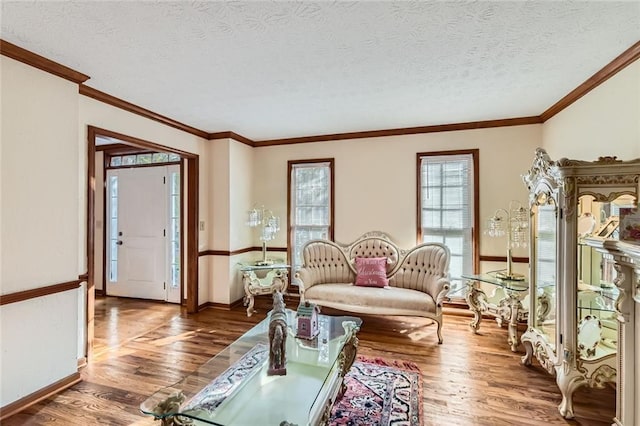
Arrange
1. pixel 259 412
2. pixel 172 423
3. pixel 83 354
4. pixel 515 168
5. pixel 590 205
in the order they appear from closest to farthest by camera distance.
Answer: pixel 172 423
pixel 259 412
pixel 590 205
pixel 83 354
pixel 515 168

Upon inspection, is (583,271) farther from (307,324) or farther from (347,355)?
(307,324)

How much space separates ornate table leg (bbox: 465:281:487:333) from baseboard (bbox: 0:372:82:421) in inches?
152

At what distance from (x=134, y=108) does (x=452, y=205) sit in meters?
4.00

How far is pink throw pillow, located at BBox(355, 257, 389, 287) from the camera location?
150 inches

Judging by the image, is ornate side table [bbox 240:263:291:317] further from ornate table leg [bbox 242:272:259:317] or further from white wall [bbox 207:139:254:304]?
white wall [bbox 207:139:254:304]

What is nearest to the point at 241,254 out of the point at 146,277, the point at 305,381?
the point at 146,277

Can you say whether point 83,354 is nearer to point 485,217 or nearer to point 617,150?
point 485,217

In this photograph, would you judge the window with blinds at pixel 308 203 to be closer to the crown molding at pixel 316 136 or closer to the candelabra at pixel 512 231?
the crown molding at pixel 316 136

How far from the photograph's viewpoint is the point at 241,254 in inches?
183

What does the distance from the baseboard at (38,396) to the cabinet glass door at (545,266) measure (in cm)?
379

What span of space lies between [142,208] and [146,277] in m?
1.11

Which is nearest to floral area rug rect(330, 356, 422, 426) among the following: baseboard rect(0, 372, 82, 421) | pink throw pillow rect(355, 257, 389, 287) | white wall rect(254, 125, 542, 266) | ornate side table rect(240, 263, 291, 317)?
pink throw pillow rect(355, 257, 389, 287)

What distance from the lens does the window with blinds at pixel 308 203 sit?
182 inches

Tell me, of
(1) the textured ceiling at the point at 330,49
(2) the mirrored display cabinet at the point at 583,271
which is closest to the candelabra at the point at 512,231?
(2) the mirrored display cabinet at the point at 583,271
